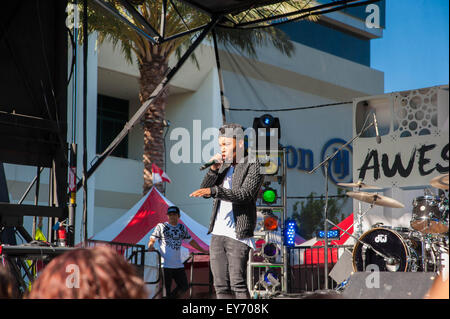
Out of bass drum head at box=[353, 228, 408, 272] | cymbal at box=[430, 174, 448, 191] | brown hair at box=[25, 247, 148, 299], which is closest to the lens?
brown hair at box=[25, 247, 148, 299]

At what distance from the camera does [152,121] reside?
50.2ft

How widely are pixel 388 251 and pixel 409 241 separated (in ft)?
0.99

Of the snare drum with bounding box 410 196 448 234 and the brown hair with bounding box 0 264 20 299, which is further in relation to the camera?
the snare drum with bounding box 410 196 448 234

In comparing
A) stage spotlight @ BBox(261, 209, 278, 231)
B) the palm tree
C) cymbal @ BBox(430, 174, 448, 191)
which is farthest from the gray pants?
the palm tree

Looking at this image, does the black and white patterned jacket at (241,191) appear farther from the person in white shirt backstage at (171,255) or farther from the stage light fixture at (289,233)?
the person in white shirt backstage at (171,255)

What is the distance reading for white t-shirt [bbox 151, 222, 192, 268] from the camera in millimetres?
8914

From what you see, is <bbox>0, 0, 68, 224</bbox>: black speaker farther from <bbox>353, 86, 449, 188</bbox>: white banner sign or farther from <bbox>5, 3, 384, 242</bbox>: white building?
<bbox>5, 3, 384, 242</bbox>: white building

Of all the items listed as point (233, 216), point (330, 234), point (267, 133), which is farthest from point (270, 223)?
point (233, 216)

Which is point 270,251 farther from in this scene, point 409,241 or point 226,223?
point 226,223

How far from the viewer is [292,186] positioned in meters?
Result: 20.5

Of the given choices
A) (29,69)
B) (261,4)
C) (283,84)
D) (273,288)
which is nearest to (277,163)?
(273,288)
